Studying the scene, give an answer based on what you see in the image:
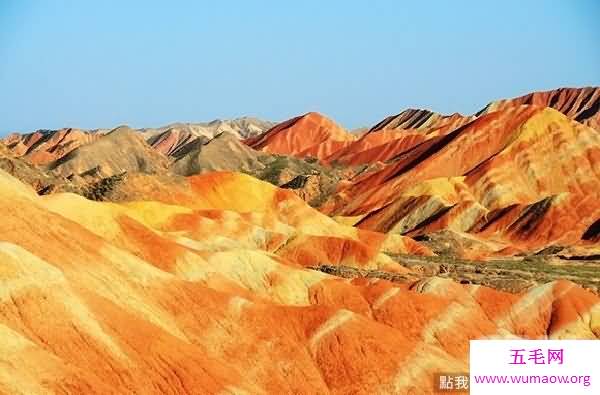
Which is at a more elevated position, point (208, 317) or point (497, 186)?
point (497, 186)

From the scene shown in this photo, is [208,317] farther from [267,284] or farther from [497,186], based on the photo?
[497,186]

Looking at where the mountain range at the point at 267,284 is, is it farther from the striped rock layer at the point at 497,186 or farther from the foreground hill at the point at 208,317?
the striped rock layer at the point at 497,186

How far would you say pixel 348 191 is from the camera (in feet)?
613

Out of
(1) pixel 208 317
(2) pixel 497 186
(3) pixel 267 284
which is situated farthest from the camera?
(2) pixel 497 186

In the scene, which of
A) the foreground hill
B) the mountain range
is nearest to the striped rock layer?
the mountain range

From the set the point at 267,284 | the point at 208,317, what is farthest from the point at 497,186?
the point at 208,317

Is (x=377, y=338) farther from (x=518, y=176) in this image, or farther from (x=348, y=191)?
(x=348, y=191)

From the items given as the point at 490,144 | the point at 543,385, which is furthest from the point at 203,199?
the point at 543,385

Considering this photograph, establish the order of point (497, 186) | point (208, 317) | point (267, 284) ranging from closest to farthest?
point (208, 317) → point (267, 284) → point (497, 186)

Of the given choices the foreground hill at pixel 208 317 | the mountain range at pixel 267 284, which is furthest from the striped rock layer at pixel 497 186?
the foreground hill at pixel 208 317

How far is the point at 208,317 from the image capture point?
63.1m

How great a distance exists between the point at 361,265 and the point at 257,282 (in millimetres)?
28925

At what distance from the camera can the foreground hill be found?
5038cm

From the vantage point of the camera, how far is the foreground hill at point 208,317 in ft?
165
